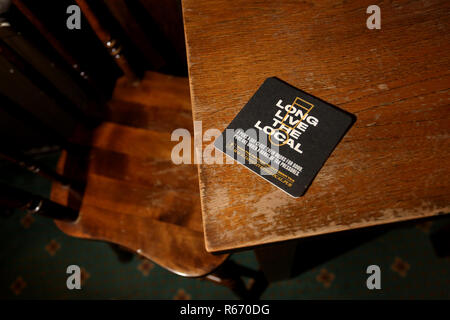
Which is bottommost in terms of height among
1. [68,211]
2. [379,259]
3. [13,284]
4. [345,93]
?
[379,259]

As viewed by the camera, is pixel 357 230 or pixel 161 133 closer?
pixel 357 230

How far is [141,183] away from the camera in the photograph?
92cm

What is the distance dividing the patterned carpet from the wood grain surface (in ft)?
2.20

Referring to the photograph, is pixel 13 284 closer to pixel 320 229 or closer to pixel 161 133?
pixel 161 133

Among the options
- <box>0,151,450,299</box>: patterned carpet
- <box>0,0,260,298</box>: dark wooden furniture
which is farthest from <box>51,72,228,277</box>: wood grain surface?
<box>0,151,450,299</box>: patterned carpet

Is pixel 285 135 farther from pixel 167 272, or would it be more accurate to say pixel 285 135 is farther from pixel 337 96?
pixel 167 272

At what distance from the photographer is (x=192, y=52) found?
720mm

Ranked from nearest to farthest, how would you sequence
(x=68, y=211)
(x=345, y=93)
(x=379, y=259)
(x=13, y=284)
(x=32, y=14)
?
(x=345, y=93), (x=32, y=14), (x=68, y=211), (x=379, y=259), (x=13, y=284)

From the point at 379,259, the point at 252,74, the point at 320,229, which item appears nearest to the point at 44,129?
the point at 252,74

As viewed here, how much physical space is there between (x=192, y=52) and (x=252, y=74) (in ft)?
0.53

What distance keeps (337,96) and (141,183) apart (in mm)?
619

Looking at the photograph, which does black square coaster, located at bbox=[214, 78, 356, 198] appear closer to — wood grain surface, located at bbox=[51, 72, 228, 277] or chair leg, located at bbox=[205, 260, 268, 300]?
wood grain surface, located at bbox=[51, 72, 228, 277]

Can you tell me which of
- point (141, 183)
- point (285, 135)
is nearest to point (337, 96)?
point (285, 135)
